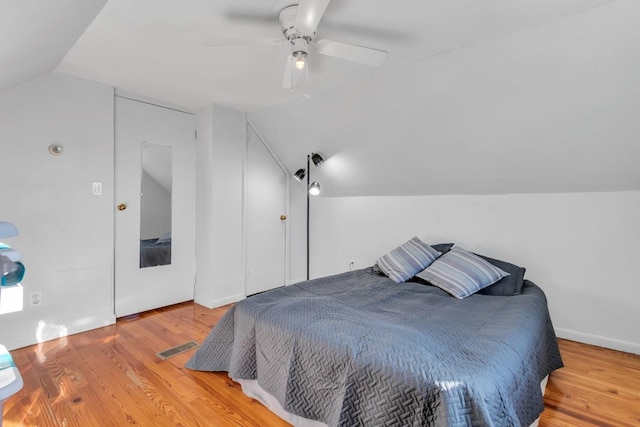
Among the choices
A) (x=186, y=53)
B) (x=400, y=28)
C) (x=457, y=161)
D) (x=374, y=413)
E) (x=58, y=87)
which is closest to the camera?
(x=374, y=413)

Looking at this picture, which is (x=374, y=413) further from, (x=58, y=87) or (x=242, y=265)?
(x=58, y=87)

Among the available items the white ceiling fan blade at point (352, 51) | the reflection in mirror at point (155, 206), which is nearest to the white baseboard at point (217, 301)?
the reflection in mirror at point (155, 206)

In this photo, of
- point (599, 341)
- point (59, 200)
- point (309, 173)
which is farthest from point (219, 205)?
point (599, 341)

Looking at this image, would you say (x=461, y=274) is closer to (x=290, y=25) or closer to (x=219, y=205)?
(x=290, y=25)

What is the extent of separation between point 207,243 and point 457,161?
2.69 meters

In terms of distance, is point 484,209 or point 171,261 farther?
point 171,261

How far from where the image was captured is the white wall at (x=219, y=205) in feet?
11.7

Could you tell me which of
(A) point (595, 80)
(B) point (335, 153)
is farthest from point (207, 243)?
(A) point (595, 80)

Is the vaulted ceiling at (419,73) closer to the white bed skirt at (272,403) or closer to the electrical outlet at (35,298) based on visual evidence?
the electrical outlet at (35,298)

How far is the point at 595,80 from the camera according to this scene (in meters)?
2.02

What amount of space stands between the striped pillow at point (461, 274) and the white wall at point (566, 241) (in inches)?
20.0

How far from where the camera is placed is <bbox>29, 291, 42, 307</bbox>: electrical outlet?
2.65 m

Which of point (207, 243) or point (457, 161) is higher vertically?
point (457, 161)

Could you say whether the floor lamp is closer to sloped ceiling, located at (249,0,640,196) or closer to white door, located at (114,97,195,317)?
sloped ceiling, located at (249,0,640,196)
